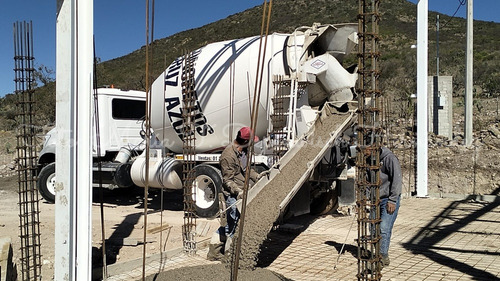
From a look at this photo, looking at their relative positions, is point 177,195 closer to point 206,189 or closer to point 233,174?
point 206,189

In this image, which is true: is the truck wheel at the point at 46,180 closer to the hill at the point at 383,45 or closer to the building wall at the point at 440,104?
the hill at the point at 383,45

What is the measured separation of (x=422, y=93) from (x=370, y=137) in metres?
7.14

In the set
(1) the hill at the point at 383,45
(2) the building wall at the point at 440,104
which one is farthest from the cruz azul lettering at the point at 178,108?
(1) the hill at the point at 383,45

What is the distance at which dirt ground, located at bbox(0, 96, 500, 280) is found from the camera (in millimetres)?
7168

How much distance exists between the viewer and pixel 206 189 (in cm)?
946

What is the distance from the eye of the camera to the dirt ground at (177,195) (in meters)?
7.17

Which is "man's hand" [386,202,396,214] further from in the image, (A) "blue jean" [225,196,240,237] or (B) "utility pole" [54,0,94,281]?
(B) "utility pole" [54,0,94,281]

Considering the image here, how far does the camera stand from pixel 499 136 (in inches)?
569

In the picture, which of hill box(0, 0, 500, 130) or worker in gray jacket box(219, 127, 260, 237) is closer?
worker in gray jacket box(219, 127, 260, 237)

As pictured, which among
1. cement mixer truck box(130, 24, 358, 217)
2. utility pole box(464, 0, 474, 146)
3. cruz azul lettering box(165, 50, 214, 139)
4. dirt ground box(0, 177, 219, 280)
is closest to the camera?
dirt ground box(0, 177, 219, 280)

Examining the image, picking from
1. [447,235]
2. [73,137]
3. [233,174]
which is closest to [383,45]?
[447,235]

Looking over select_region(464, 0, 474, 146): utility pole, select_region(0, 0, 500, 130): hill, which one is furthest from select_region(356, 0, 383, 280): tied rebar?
select_region(0, 0, 500, 130): hill

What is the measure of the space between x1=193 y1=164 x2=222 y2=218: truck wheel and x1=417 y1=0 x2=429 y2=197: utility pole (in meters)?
4.88

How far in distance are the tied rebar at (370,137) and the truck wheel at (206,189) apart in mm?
5316
